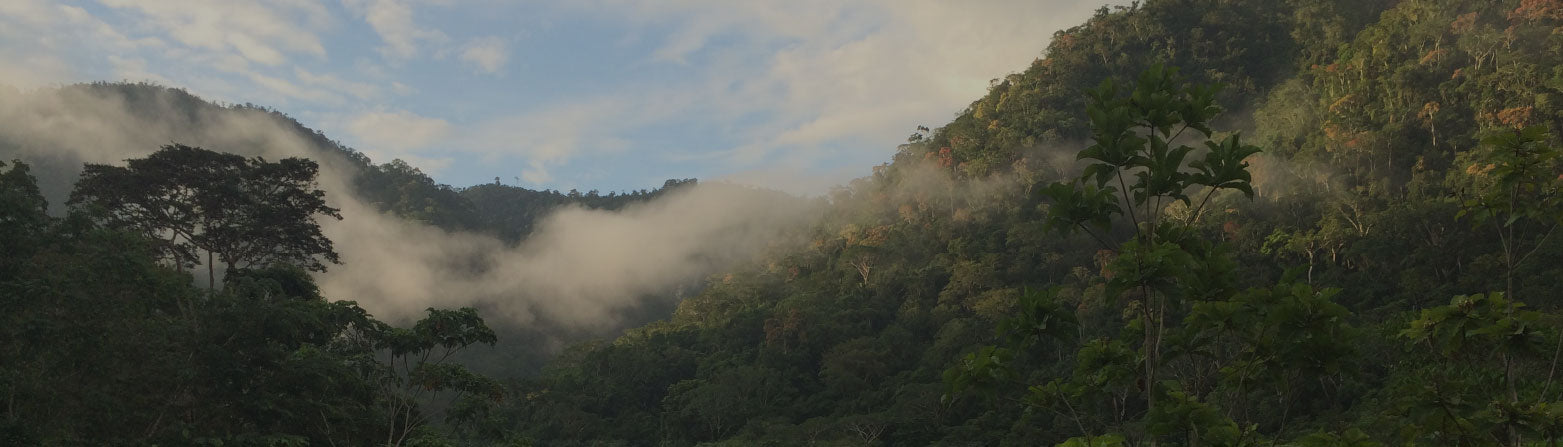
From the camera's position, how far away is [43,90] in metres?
87.4

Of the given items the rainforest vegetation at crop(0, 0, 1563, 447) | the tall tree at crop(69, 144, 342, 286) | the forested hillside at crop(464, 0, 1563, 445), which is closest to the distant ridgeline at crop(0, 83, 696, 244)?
the rainforest vegetation at crop(0, 0, 1563, 447)

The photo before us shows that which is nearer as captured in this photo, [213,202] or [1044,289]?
[1044,289]

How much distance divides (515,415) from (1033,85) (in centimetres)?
3565

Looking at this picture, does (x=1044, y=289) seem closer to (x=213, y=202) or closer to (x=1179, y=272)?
(x=1179, y=272)

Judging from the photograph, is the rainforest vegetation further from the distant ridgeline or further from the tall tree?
the distant ridgeline

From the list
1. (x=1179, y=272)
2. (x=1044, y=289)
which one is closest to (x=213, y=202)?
(x=1044, y=289)

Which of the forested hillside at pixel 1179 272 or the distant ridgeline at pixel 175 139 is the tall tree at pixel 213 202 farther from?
the distant ridgeline at pixel 175 139

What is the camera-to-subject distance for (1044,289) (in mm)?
4770

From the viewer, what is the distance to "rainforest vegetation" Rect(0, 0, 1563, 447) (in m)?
4.84

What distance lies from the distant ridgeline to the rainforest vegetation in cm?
446

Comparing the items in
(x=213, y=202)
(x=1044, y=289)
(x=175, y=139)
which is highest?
(x=175, y=139)

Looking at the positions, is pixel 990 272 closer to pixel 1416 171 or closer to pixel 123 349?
pixel 1416 171

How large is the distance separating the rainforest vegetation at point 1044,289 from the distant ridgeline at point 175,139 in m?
4.46

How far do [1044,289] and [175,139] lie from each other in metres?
108
